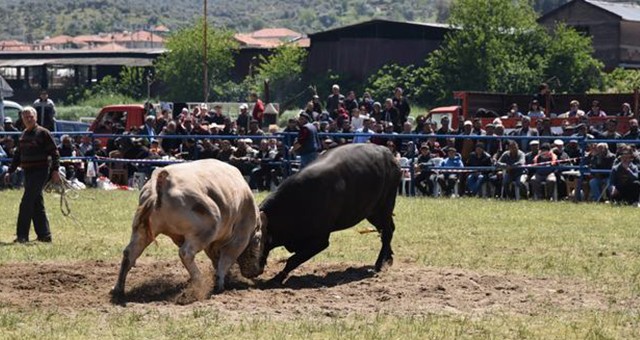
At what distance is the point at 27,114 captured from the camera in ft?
52.0

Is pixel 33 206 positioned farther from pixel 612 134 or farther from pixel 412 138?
pixel 612 134

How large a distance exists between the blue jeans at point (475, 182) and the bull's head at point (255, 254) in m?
11.6

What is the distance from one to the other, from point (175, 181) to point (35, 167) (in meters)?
5.37

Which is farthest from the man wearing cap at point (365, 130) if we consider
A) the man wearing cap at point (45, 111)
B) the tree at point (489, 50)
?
the tree at point (489, 50)

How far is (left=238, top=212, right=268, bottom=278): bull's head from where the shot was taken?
39.3ft

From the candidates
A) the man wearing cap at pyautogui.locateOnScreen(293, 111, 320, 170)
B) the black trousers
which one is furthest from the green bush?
the black trousers

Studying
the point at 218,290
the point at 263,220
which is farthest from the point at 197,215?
the point at 263,220

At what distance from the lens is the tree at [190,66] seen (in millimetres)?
73750

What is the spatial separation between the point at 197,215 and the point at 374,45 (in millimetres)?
56278

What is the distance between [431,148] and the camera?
79.1 ft

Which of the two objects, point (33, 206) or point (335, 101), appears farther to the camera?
point (335, 101)

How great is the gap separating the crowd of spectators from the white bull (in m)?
10.9

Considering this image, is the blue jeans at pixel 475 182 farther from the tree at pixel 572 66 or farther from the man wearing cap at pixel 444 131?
the tree at pixel 572 66

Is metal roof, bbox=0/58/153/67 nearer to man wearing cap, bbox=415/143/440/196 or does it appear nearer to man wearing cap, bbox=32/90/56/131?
man wearing cap, bbox=32/90/56/131
